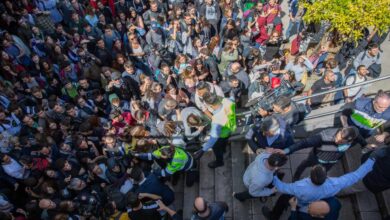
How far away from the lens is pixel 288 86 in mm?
6422

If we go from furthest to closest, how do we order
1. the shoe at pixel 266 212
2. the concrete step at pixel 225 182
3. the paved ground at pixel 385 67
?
the paved ground at pixel 385 67 → the concrete step at pixel 225 182 → the shoe at pixel 266 212

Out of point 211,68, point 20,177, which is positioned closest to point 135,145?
point 20,177

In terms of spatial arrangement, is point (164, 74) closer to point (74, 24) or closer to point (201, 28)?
point (201, 28)

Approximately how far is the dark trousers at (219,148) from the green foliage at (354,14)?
3849mm

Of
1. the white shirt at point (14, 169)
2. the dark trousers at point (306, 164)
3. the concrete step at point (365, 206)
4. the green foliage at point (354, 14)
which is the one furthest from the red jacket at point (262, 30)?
A: the white shirt at point (14, 169)

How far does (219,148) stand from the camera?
19.0 ft

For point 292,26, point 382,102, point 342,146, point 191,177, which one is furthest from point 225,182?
point 292,26

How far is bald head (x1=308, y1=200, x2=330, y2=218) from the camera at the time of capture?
3.54 meters

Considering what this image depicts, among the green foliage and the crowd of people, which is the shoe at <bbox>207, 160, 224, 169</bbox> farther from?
the green foliage

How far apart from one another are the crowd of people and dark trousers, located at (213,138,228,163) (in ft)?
0.12

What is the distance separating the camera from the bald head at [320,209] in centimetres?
354

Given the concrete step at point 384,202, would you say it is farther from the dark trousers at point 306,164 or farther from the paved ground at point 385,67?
the paved ground at point 385,67

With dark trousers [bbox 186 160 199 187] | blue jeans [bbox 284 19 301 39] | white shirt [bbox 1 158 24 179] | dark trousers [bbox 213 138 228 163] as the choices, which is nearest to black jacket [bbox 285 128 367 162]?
dark trousers [bbox 213 138 228 163]

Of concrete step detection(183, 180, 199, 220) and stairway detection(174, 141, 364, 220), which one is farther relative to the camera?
concrete step detection(183, 180, 199, 220)
